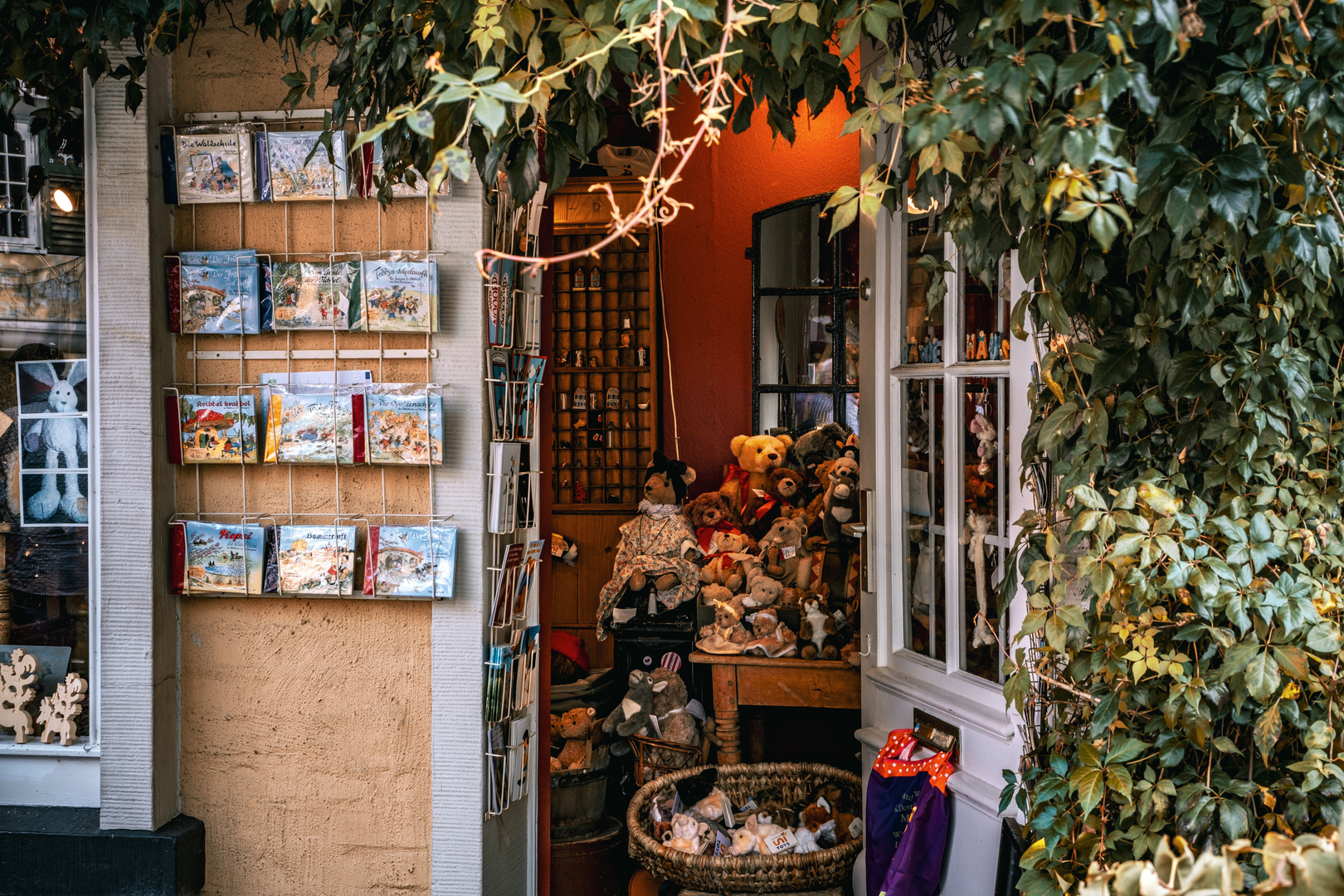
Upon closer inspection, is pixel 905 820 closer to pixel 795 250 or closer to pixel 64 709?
pixel 64 709

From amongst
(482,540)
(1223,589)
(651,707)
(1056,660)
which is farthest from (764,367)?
(1223,589)

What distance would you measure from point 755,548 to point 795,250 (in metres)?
1.76

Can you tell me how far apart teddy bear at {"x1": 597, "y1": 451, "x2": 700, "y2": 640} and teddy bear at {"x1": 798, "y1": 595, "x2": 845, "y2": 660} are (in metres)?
0.60

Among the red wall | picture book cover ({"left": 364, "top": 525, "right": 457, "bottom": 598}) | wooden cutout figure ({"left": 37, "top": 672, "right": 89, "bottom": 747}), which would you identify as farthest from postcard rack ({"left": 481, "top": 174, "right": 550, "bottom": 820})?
the red wall

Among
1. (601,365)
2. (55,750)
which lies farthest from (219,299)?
(601,365)

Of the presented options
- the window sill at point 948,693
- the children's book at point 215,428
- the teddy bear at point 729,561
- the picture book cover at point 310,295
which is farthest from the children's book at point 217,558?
the teddy bear at point 729,561

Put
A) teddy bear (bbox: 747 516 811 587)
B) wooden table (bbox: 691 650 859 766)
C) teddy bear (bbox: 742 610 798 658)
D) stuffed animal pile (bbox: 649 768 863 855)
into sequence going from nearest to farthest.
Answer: stuffed animal pile (bbox: 649 768 863 855) → wooden table (bbox: 691 650 859 766) → teddy bear (bbox: 742 610 798 658) → teddy bear (bbox: 747 516 811 587)

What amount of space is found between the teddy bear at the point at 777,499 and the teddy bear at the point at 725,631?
→ 0.62 meters

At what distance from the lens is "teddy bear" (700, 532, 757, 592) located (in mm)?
4102

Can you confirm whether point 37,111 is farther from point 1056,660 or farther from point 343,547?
point 1056,660

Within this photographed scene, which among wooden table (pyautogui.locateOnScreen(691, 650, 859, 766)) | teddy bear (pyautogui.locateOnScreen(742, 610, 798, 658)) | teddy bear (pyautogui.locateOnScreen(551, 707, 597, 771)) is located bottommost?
teddy bear (pyautogui.locateOnScreen(551, 707, 597, 771))

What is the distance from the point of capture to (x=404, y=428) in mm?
2400

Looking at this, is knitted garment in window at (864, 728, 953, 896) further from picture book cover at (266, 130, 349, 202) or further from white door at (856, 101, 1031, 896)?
picture book cover at (266, 130, 349, 202)

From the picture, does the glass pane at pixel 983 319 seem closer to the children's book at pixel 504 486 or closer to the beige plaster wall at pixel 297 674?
the children's book at pixel 504 486
